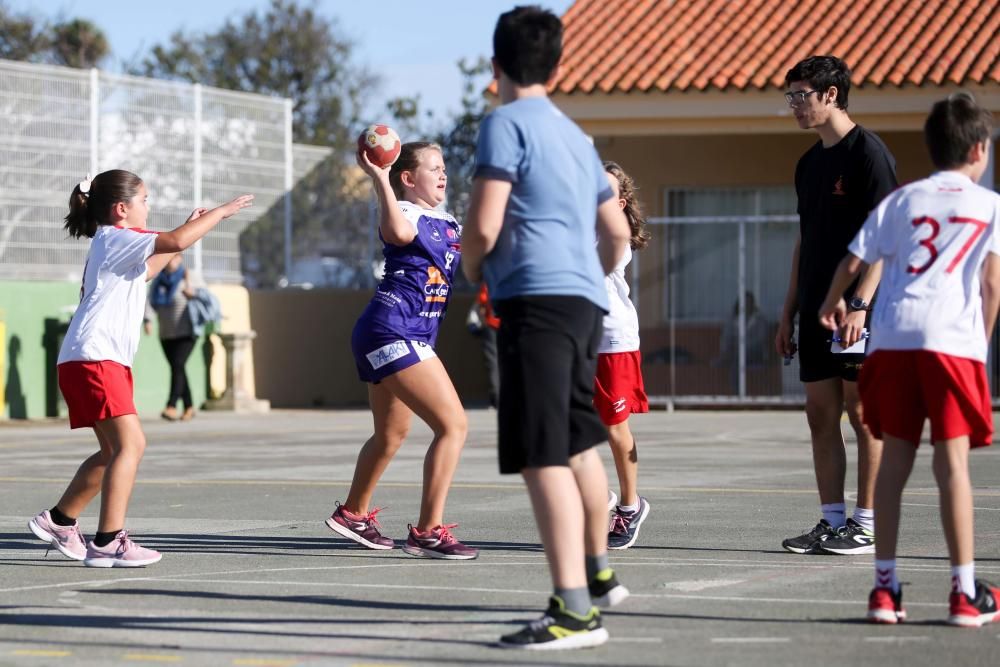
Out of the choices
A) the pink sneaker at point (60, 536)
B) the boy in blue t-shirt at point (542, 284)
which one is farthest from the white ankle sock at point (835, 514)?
the pink sneaker at point (60, 536)

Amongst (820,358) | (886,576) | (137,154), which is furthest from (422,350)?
(137,154)

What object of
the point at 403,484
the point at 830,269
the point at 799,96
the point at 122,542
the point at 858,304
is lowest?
the point at 403,484

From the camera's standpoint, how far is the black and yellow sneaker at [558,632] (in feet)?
17.3

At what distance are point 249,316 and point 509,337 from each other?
17705 mm

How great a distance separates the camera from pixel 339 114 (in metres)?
52.6

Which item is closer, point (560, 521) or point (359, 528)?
point (560, 521)

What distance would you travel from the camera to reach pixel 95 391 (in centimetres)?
723

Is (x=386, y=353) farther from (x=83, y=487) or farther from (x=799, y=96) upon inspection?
(x=799, y=96)

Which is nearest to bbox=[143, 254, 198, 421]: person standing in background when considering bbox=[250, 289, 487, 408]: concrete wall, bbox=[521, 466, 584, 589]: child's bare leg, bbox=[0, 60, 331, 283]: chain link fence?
bbox=[0, 60, 331, 283]: chain link fence

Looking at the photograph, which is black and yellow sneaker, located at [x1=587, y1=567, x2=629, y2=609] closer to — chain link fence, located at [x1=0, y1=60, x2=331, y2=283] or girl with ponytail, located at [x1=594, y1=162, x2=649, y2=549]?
girl with ponytail, located at [x1=594, y1=162, x2=649, y2=549]

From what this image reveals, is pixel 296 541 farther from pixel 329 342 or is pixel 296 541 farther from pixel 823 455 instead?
pixel 329 342

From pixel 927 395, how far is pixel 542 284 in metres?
1.34

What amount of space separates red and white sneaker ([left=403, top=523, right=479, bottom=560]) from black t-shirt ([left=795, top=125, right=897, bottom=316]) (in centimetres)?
181

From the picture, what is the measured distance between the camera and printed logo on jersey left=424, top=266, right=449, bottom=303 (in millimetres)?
7590
